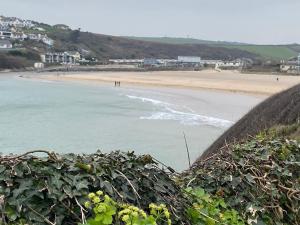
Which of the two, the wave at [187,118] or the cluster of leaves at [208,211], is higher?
the cluster of leaves at [208,211]

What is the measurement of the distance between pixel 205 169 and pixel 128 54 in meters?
178

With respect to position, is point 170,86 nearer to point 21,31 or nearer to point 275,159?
point 275,159

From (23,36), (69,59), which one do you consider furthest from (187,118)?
(23,36)

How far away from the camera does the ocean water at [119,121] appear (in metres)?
22.4

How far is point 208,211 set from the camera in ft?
10.8

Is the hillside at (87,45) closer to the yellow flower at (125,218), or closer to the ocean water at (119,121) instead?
the ocean water at (119,121)

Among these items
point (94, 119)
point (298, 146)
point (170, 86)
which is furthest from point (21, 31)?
point (298, 146)

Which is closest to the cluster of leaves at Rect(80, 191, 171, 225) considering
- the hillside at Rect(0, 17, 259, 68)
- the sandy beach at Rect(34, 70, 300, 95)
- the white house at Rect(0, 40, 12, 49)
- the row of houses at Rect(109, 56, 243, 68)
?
the sandy beach at Rect(34, 70, 300, 95)

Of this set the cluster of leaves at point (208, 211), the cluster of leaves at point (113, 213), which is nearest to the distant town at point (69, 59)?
the cluster of leaves at point (208, 211)

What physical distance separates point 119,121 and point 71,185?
30585mm

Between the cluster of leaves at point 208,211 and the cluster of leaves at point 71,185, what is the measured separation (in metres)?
0.10

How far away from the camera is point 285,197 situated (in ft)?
12.5

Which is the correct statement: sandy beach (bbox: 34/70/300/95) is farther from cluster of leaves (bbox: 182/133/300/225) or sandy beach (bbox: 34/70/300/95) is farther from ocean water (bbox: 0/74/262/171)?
cluster of leaves (bbox: 182/133/300/225)

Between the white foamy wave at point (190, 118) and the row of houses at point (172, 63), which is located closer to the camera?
the white foamy wave at point (190, 118)
